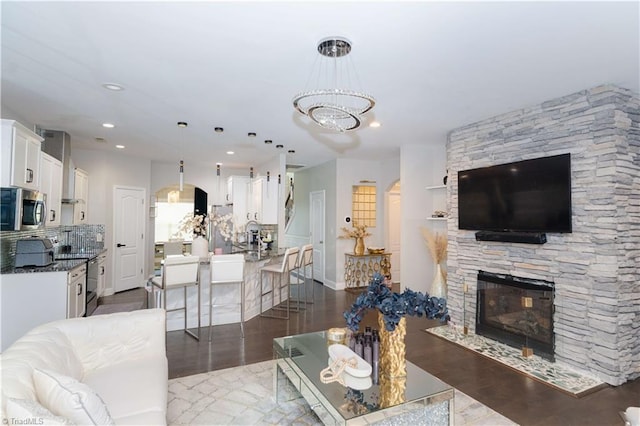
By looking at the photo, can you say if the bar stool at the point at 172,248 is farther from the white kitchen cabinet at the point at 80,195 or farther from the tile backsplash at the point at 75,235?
the white kitchen cabinet at the point at 80,195

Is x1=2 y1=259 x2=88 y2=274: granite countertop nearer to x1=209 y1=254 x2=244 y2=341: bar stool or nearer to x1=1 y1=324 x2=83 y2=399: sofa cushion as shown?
x1=209 y1=254 x2=244 y2=341: bar stool

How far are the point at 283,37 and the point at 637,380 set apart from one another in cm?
454

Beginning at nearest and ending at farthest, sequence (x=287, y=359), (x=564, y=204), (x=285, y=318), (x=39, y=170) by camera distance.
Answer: (x=287, y=359), (x=564, y=204), (x=39, y=170), (x=285, y=318)

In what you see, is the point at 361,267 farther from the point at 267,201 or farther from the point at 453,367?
the point at 453,367

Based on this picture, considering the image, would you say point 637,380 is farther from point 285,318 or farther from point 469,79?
point 285,318

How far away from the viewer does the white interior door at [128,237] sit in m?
6.88

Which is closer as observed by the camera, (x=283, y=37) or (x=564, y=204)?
(x=283, y=37)

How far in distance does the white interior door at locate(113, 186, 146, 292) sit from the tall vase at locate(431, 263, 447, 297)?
6038mm

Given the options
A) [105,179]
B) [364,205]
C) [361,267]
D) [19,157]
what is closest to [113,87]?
[19,157]

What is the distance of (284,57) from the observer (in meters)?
2.73

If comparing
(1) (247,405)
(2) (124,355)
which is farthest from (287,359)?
(2) (124,355)

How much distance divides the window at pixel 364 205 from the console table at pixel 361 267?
2.50 feet

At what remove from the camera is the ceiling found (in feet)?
7.02

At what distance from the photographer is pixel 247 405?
2.79 metres
